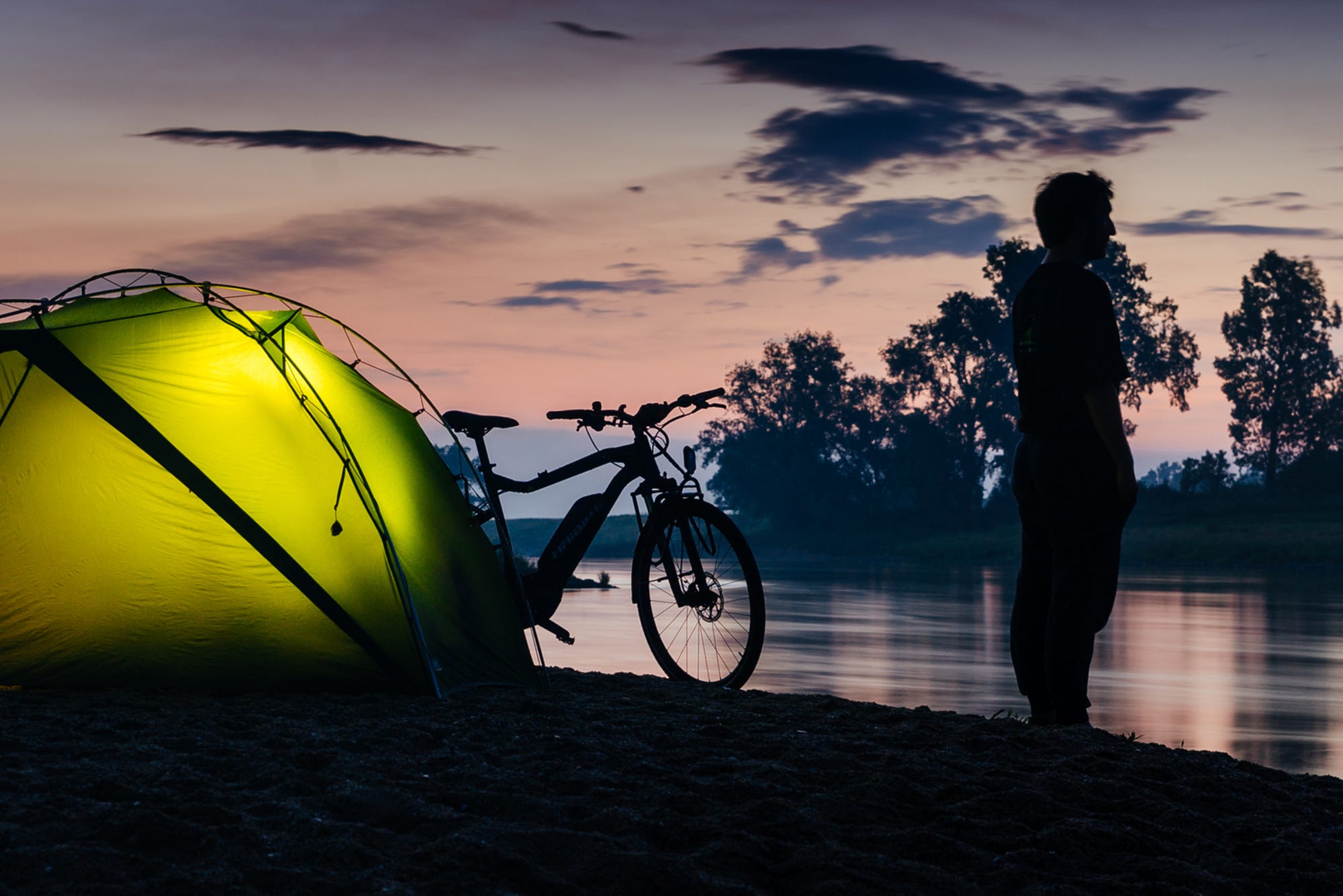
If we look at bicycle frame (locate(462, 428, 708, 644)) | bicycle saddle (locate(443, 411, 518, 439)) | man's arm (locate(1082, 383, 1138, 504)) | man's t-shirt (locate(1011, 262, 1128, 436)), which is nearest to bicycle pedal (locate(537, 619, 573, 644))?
bicycle frame (locate(462, 428, 708, 644))

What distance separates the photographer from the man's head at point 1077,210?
17.8ft

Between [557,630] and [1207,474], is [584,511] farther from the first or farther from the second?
[1207,474]

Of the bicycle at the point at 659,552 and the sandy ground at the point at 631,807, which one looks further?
the bicycle at the point at 659,552

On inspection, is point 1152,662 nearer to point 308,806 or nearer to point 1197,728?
point 1197,728

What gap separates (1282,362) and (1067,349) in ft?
200

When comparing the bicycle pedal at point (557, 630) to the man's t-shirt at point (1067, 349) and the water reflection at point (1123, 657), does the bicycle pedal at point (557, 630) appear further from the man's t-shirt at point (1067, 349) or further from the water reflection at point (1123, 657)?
the water reflection at point (1123, 657)

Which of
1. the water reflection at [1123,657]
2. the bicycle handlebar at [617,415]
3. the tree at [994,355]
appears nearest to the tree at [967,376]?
the tree at [994,355]

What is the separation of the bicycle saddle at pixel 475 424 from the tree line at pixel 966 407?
168ft

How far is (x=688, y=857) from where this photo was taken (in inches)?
133

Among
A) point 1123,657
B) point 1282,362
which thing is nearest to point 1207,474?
point 1282,362

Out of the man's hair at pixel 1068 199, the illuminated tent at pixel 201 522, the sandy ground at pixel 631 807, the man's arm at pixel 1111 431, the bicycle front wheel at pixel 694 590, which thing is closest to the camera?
the sandy ground at pixel 631 807

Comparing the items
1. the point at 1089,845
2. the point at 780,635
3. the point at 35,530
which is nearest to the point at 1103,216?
the point at 1089,845

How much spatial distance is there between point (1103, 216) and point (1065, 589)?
1575 millimetres

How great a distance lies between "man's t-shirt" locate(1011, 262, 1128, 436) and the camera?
17.2ft
